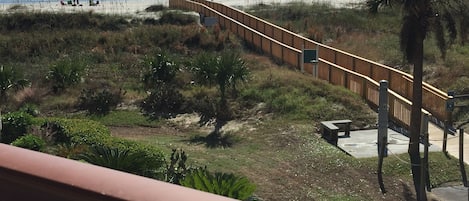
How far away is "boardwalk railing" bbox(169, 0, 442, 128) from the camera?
1847 cm

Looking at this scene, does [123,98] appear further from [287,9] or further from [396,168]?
[287,9]

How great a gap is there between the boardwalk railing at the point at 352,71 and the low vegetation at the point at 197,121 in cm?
71

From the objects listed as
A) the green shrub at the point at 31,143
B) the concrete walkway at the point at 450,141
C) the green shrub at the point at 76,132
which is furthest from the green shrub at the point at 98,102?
the concrete walkway at the point at 450,141

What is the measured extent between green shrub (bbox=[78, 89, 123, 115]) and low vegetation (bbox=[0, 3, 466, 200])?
0.11ft

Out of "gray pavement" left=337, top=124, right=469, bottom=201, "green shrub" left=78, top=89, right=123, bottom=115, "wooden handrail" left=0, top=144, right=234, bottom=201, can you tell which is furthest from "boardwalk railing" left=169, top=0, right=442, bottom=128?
"wooden handrail" left=0, top=144, right=234, bottom=201

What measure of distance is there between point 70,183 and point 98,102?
59.8ft

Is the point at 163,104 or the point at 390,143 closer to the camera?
the point at 390,143

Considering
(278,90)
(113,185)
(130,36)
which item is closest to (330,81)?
(278,90)

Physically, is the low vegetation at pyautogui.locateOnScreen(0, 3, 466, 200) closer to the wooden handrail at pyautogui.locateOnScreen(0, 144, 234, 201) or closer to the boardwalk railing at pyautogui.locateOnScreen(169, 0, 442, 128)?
the boardwalk railing at pyautogui.locateOnScreen(169, 0, 442, 128)

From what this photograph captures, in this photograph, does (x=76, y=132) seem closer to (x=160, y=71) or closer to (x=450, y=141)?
(x=160, y=71)

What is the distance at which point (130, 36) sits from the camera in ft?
117

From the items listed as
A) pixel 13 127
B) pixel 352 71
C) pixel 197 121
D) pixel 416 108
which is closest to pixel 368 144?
pixel 416 108

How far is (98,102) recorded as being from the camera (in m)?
20.2

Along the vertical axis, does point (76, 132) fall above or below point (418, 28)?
below
